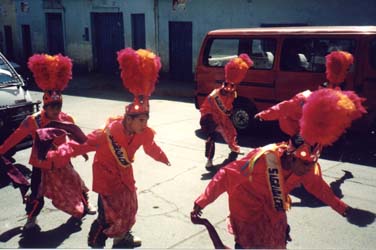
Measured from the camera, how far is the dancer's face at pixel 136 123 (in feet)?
12.5

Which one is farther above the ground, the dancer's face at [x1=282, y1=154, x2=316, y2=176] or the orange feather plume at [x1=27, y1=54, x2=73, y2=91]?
the orange feather plume at [x1=27, y1=54, x2=73, y2=91]

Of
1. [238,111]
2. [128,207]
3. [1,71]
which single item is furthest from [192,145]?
[128,207]

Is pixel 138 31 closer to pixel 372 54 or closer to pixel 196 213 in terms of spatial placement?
pixel 372 54

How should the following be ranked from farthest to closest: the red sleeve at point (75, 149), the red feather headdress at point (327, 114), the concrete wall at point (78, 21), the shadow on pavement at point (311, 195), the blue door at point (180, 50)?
1. the concrete wall at point (78, 21)
2. the blue door at point (180, 50)
3. the shadow on pavement at point (311, 195)
4. the red sleeve at point (75, 149)
5. the red feather headdress at point (327, 114)

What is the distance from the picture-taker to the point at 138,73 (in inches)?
150

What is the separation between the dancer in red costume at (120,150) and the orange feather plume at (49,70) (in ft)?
4.00

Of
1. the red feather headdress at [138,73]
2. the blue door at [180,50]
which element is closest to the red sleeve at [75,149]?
the red feather headdress at [138,73]

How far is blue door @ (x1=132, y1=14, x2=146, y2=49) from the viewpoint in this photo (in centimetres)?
1908

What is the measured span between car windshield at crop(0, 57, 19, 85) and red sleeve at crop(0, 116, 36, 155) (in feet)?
10.3

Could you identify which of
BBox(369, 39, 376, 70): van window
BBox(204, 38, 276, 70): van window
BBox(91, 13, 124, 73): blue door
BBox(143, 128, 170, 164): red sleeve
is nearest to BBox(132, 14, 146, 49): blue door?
BBox(91, 13, 124, 73): blue door

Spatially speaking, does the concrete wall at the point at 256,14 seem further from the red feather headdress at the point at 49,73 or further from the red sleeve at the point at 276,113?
the red feather headdress at the point at 49,73

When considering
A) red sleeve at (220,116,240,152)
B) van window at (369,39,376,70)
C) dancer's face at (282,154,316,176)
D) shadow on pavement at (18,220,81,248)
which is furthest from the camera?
van window at (369,39,376,70)

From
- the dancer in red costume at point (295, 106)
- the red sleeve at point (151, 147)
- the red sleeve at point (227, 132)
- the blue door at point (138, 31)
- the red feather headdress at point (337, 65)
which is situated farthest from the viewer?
the blue door at point (138, 31)

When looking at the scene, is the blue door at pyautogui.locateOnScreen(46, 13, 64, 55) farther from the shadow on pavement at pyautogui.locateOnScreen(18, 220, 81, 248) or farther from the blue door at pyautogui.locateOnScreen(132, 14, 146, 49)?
the shadow on pavement at pyautogui.locateOnScreen(18, 220, 81, 248)
